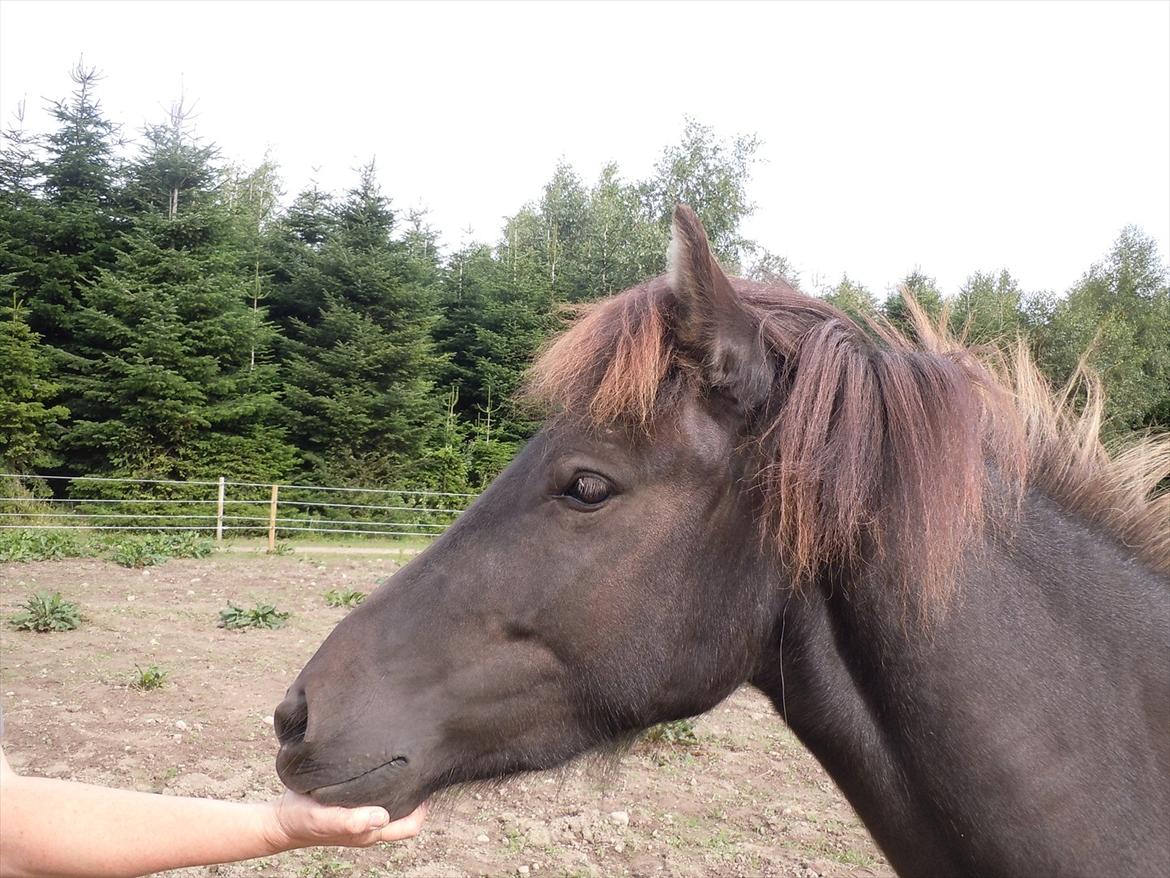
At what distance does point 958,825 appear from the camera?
1.74 metres

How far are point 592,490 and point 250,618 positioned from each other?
9.66 metres

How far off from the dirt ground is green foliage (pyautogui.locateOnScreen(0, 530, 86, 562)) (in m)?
5.99

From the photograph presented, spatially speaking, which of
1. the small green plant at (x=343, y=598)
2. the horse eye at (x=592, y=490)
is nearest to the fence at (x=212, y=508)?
the small green plant at (x=343, y=598)

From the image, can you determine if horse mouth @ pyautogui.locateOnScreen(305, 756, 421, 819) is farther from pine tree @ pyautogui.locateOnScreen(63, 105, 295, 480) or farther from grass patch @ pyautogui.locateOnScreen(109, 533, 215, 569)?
pine tree @ pyautogui.locateOnScreen(63, 105, 295, 480)

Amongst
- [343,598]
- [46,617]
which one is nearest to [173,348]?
[343,598]

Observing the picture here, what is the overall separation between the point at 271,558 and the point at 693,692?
16425mm

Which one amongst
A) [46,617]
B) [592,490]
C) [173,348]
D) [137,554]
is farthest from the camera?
[173,348]

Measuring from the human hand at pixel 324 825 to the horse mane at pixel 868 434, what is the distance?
1.11 m

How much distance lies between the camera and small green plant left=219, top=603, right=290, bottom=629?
10.2 m

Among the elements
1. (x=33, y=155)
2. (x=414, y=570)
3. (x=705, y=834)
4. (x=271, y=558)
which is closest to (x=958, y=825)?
(x=414, y=570)

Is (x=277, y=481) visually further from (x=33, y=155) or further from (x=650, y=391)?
(x=650, y=391)

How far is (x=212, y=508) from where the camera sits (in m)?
21.3

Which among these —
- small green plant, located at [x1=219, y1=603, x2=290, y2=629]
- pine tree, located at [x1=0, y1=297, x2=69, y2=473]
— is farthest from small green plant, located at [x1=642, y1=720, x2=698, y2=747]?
pine tree, located at [x1=0, y1=297, x2=69, y2=473]

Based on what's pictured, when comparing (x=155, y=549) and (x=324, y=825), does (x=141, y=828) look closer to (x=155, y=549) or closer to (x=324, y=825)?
(x=324, y=825)
